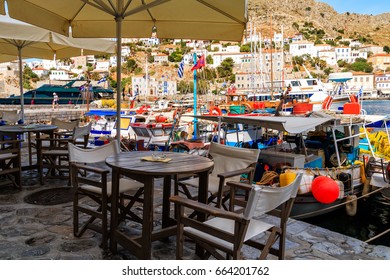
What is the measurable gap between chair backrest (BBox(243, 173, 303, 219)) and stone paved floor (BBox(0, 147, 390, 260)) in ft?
2.65

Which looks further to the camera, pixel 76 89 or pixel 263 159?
pixel 76 89

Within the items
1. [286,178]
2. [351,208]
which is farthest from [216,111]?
[286,178]

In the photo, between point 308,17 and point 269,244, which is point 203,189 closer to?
point 269,244

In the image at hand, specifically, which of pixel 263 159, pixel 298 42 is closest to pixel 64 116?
pixel 263 159

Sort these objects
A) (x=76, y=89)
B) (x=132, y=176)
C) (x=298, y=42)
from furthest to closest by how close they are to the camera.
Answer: (x=298, y=42) < (x=76, y=89) < (x=132, y=176)

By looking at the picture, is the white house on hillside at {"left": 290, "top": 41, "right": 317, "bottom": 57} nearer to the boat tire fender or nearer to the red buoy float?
the boat tire fender

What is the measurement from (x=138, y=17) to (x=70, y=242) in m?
2.92

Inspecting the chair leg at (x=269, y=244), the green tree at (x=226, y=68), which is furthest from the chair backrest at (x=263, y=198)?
the green tree at (x=226, y=68)

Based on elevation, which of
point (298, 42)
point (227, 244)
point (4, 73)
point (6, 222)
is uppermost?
point (298, 42)

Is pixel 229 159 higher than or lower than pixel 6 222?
higher

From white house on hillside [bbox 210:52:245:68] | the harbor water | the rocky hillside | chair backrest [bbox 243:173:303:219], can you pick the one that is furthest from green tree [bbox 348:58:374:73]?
chair backrest [bbox 243:173:303:219]
